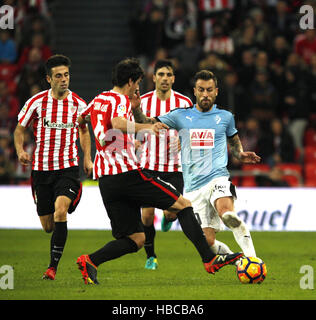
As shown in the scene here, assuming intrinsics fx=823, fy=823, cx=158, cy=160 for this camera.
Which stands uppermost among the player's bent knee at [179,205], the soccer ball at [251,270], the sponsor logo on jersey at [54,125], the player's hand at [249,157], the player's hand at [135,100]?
the player's hand at [135,100]

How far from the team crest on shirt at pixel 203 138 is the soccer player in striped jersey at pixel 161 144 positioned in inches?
43.3

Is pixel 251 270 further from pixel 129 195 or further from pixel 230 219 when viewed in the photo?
pixel 129 195

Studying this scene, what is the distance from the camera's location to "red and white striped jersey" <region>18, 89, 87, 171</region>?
8.67 m

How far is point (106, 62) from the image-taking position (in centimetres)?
1805

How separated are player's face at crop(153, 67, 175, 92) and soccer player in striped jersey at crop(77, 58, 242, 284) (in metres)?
2.18

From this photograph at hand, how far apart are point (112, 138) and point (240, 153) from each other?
5.28 ft

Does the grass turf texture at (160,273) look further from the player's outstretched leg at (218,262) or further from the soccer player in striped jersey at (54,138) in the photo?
the soccer player in striped jersey at (54,138)

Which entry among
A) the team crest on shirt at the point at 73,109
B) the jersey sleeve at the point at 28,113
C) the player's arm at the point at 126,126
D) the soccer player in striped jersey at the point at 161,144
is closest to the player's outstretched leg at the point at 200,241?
the player's arm at the point at 126,126

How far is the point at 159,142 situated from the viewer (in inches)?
394

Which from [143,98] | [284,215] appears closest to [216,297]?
[143,98]

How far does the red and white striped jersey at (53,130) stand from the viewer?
8.67 meters

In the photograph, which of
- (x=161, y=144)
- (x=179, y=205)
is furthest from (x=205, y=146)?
(x=161, y=144)

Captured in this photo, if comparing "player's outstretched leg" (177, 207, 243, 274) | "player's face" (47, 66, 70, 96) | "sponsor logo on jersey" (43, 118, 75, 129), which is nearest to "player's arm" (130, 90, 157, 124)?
"sponsor logo on jersey" (43, 118, 75, 129)
